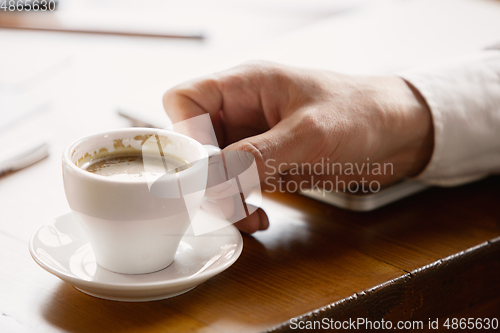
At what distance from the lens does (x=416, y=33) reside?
1.12 meters

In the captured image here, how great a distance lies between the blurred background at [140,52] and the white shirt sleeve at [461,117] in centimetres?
24

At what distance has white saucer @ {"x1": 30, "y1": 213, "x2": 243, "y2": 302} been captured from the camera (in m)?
0.38

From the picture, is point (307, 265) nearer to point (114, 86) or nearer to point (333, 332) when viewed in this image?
point (333, 332)

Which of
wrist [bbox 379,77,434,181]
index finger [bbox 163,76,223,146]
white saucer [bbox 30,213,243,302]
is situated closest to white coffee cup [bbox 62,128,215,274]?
A: white saucer [bbox 30,213,243,302]

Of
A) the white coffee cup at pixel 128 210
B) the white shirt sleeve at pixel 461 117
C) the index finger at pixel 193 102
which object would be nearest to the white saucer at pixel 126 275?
the white coffee cup at pixel 128 210

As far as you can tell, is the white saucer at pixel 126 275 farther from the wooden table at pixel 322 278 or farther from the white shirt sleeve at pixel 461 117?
the white shirt sleeve at pixel 461 117

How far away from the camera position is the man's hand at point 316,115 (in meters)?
0.51

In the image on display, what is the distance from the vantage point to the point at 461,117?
1.97ft

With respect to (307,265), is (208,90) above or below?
above

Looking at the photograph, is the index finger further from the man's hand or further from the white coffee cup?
the white coffee cup

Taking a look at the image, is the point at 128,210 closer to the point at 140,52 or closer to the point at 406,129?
the point at 406,129

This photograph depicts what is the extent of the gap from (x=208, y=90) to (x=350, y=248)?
236 millimetres

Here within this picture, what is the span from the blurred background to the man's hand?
11 centimetres

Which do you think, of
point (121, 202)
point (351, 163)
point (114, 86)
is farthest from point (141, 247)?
point (114, 86)
